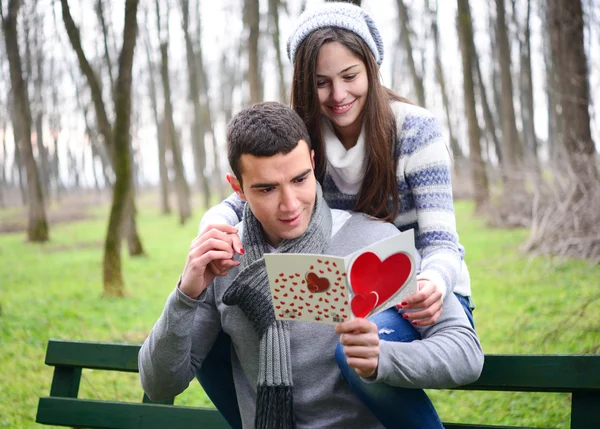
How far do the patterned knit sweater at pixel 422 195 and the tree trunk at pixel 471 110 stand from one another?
11053 mm

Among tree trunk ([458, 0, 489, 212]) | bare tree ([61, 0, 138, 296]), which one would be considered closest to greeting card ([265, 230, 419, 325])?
Answer: bare tree ([61, 0, 138, 296])

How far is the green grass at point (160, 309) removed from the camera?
4227mm

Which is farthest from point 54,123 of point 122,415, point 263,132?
point 263,132

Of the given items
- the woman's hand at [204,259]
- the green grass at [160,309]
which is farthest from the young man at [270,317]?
the green grass at [160,309]

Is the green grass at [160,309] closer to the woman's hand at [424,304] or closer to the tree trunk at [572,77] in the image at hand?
the tree trunk at [572,77]

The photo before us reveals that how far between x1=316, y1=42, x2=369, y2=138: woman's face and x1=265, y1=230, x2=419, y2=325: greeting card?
0.89m

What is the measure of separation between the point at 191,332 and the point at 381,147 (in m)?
0.97

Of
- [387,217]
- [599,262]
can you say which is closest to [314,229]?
[387,217]

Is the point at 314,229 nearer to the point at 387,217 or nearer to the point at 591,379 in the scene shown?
the point at 387,217

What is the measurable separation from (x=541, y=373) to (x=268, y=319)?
0.97 m

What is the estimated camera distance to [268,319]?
2.08m

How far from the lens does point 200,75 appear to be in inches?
1075

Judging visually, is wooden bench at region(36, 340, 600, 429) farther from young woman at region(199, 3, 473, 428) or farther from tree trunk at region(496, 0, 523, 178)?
tree trunk at region(496, 0, 523, 178)

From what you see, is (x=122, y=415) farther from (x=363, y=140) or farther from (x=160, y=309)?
(x=160, y=309)
